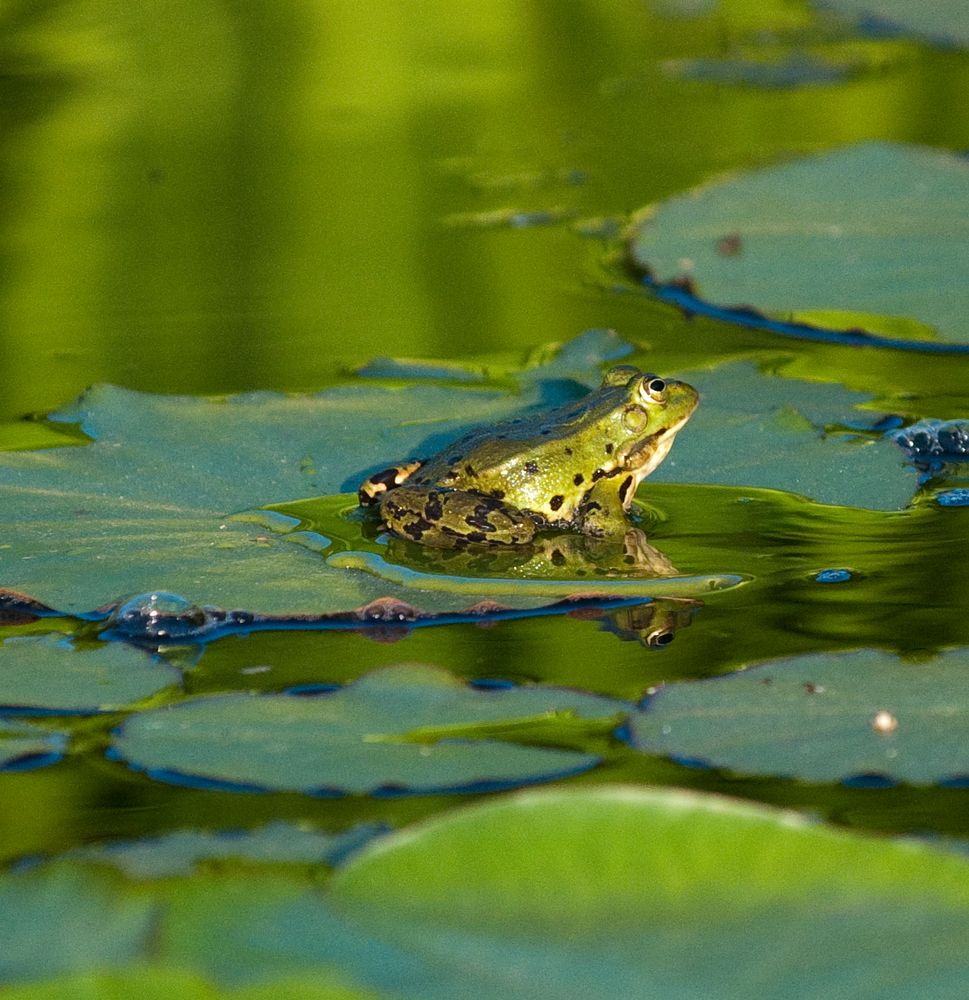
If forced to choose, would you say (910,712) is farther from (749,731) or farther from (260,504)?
(260,504)

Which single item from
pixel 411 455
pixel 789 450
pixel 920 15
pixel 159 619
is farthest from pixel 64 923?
pixel 920 15

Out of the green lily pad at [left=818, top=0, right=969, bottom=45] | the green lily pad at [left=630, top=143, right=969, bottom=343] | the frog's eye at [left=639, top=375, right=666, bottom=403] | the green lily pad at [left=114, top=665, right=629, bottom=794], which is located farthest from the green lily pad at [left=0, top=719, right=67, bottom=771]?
the green lily pad at [left=818, top=0, right=969, bottom=45]

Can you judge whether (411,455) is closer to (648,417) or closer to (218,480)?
(218,480)

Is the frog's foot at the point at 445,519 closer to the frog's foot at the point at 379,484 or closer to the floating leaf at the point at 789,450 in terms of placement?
the frog's foot at the point at 379,484

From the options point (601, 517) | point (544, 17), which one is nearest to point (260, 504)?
point (601, 517)

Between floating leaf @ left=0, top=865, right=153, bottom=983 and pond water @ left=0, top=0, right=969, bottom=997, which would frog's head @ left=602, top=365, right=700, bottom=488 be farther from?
floating leaf @ left=0, top=865, right=153, bottom=983

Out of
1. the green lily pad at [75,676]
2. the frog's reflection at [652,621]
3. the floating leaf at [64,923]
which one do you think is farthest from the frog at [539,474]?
the floating leaf at [64,923]

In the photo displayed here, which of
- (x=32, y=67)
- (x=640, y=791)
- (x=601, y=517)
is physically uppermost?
(x=32, y=67)
